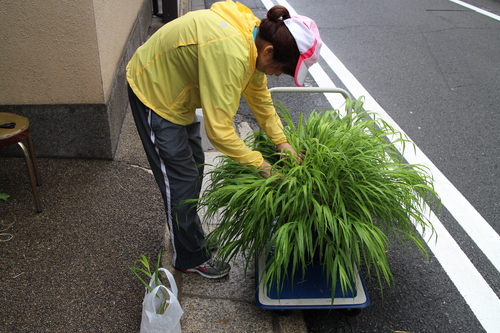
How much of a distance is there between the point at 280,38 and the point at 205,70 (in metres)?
0.37

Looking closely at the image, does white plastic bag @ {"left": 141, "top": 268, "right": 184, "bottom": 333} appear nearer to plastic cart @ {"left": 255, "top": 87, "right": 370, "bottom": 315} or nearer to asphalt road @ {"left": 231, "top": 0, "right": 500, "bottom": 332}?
plastic cart @ {"left": 255, "top": 87, "right": 370, "bottom": 315}

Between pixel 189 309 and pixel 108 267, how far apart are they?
1.91 ft

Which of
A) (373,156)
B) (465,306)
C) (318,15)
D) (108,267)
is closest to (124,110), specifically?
(108,267)

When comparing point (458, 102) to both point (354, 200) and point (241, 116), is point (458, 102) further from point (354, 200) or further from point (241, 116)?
point (354, 200)

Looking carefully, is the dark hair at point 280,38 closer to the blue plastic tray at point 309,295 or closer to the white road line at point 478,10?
the blue plastic tray at point 309,295

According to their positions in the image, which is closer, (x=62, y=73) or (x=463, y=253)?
(x=463, y=253)

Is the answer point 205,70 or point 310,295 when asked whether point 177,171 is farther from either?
point 310,295

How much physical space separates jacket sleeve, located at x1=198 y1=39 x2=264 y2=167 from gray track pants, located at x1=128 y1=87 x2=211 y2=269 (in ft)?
1.02

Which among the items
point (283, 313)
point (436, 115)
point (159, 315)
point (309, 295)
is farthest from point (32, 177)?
point (436, 115)

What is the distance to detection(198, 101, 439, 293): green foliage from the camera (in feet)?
7.26

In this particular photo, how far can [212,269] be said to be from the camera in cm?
283

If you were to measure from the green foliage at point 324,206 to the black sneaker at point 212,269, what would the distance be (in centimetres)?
25

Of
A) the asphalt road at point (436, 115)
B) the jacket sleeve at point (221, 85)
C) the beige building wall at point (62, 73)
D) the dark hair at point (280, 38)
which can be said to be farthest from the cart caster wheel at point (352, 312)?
the beige building wall at point (62, 73)

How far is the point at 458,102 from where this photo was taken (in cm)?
557
